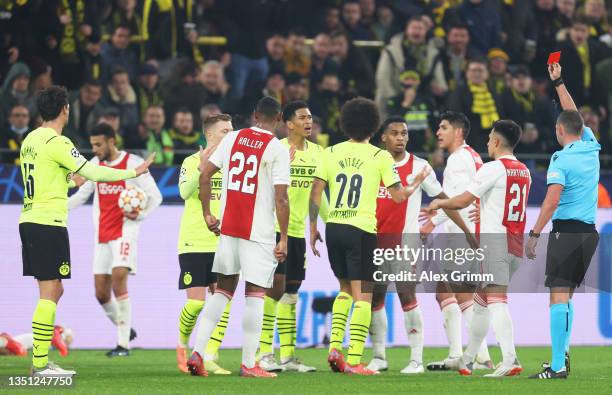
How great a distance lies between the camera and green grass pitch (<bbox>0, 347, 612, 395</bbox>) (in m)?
11.2

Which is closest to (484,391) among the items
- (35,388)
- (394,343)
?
(35,388)

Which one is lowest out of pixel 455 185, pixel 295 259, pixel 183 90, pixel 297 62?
pixel 295 259

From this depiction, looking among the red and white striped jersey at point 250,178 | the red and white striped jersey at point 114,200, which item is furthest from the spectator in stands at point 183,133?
the red and white striped jersey at point 250,178

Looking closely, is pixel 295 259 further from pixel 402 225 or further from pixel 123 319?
pixel 123 319

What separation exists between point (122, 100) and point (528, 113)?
264 inches

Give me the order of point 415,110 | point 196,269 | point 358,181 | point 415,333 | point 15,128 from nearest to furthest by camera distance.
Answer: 1. point 358,181
2. point 196,269
3. point 415,333
4. point 15,128
5. point 415,110

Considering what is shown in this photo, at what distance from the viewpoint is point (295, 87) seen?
21078 mm

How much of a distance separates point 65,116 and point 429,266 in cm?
484

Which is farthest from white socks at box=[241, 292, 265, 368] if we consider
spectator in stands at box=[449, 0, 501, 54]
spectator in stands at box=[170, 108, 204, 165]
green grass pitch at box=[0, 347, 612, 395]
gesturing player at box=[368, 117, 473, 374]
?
spectator in stands at box=[449, 0, 501, 54]

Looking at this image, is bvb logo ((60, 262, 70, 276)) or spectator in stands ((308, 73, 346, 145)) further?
spectator in stands ((308, 73, 346, 145))

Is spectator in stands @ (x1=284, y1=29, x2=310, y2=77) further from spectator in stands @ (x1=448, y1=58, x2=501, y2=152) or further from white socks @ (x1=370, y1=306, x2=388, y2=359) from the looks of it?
white socks @ (x1=370, y1=306, x2=388, y2=359)

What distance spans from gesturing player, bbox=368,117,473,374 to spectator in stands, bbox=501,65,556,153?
7915mm

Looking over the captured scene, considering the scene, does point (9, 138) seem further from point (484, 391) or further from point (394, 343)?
point (484, 391)

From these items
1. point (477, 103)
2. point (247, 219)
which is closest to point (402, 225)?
point (247, 219)
